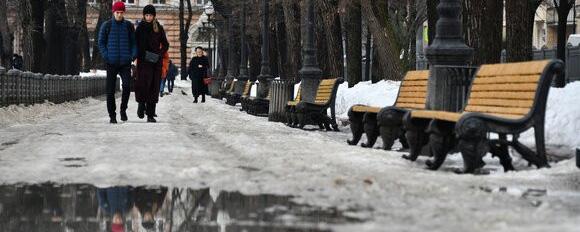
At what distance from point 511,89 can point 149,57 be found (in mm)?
9411

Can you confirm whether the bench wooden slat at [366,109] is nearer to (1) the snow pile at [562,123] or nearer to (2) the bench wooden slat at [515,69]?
(1) the snow pile at [562,123]

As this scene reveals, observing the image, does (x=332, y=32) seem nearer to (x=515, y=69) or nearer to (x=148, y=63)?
(x=148, y=63)

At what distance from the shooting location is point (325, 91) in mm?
18594

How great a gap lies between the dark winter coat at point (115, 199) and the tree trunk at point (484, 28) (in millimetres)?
10903

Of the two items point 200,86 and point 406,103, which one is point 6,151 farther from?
point 200,86

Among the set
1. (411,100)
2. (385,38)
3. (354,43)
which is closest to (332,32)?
Answer: (354,43)

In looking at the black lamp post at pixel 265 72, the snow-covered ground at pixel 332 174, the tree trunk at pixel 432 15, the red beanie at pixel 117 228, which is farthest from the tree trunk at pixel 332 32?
the red beanie at pixel 117 228

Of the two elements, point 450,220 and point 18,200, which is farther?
point 18,200

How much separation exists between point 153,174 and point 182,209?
6.39ft

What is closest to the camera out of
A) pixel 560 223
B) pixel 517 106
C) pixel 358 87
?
pixel 560 223

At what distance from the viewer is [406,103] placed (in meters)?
13.1

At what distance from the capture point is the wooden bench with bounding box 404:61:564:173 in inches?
350

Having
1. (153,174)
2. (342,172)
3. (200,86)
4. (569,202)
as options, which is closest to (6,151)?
(153,174)

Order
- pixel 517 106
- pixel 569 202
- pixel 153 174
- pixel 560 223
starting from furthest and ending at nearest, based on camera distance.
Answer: pixel 517 106
pixel 153 174
pixel 569 202
pixel 560 223
